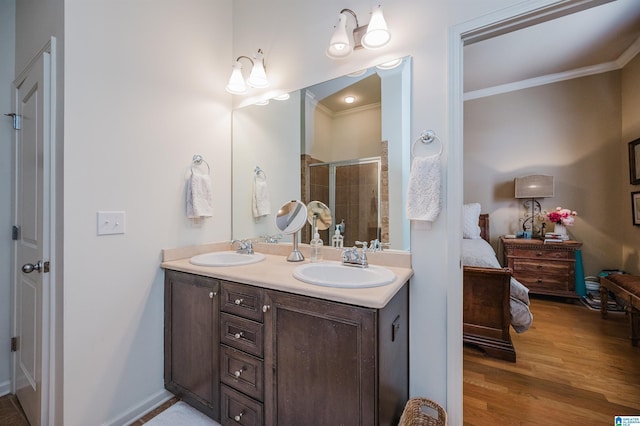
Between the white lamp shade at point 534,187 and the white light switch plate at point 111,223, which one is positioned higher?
the white lamp shade at point 534,187

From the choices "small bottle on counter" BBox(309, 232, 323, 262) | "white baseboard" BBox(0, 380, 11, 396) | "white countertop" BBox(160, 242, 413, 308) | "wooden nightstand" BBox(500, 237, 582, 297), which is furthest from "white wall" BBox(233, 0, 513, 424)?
"wooden nightstand" BBox(500, 237, 582, 297)

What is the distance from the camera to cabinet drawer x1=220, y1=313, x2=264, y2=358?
121 centimetres

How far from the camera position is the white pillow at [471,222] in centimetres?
356

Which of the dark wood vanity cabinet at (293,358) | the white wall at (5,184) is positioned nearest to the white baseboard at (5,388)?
the white wall at (5,184)

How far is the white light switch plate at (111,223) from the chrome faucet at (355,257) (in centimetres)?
124

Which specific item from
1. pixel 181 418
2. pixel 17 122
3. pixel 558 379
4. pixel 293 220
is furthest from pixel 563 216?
pixel 17 122

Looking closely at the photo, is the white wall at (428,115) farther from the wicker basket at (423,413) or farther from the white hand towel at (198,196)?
the white hand towel at (198,196)

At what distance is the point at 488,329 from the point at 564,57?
3.30 metres

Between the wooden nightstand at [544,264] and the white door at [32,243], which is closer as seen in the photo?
the white door at [32,243]

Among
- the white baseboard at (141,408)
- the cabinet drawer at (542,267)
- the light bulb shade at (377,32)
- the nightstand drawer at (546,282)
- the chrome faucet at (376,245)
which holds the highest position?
the light bulb shade at (377,32)

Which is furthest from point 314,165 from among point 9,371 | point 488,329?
point 9,371

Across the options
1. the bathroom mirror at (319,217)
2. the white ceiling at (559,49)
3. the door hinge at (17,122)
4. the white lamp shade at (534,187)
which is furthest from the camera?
the white lamp shade at (534,187)

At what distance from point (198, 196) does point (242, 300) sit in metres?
0.86

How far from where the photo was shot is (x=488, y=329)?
2.13m
